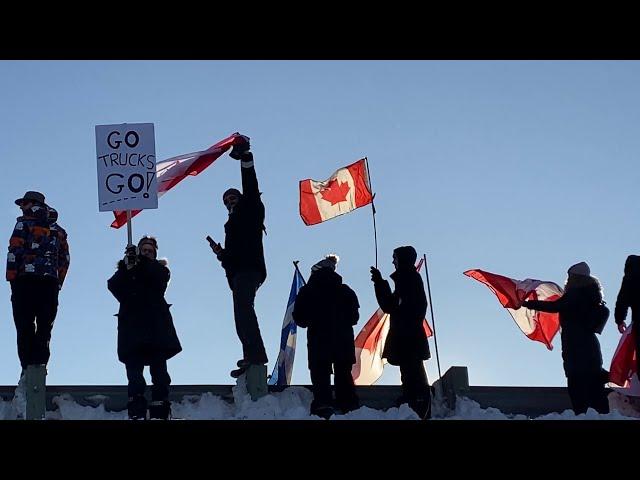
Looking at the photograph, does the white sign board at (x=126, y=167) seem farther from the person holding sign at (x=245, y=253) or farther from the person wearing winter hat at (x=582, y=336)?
the person wearing winter hat at (x=582, y=336)

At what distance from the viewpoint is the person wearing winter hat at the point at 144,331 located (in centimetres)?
1491

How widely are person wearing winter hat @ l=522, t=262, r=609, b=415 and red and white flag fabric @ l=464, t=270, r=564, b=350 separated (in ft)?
9.04

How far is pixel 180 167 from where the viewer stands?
738 inches

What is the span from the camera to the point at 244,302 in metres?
15.4

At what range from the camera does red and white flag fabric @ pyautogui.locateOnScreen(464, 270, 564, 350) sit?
61.0 feet

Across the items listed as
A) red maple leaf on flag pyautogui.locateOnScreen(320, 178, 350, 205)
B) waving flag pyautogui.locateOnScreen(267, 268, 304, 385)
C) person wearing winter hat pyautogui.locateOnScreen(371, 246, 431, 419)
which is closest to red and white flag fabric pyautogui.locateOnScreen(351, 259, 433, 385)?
waving flag pyautogui.locateOnScreen(267, 268, 304, 385)

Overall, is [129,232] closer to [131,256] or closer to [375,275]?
[131,256]

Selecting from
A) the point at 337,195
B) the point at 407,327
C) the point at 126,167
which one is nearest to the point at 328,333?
the point at 407,327

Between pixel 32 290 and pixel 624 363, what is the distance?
5.80 meters

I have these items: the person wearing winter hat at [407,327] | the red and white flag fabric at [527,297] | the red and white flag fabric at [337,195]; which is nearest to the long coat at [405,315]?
the person wearing winter hat at [407,327]

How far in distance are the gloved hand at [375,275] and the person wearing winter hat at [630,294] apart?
212 cm
